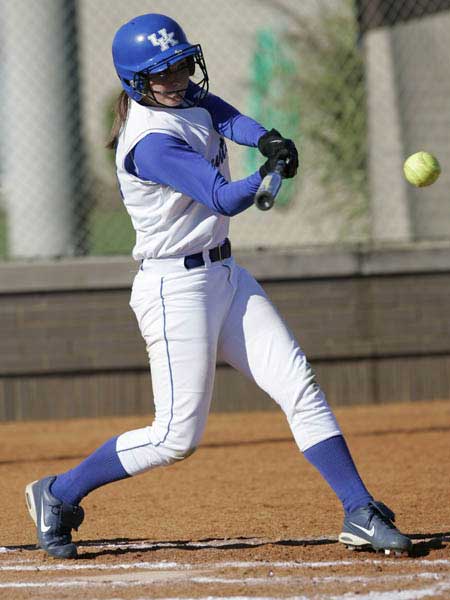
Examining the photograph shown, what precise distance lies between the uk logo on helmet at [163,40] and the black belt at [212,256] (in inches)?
28.5

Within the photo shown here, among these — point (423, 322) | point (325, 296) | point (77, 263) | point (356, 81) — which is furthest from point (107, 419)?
point (356, 81)

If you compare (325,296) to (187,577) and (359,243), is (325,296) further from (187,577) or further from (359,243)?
(187,577)

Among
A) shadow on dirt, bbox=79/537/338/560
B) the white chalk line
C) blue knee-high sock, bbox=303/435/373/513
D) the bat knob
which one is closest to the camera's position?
the bat knob

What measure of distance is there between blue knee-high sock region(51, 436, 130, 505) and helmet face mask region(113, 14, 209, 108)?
1290mm

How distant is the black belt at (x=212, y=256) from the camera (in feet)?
14.1

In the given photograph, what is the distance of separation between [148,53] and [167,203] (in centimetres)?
53

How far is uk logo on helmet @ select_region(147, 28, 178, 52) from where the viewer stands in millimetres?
4207

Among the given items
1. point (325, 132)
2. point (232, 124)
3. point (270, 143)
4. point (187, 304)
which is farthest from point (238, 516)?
point (325, 132)

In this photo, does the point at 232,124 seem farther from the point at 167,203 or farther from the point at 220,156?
the point at 167,203

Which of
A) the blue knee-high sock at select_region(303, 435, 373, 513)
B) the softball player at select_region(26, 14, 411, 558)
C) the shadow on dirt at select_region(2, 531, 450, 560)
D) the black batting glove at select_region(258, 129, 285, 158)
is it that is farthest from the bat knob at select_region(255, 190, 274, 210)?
the shadow on dirt at select_region(2, 531, 450, 560)

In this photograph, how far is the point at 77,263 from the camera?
330 inches

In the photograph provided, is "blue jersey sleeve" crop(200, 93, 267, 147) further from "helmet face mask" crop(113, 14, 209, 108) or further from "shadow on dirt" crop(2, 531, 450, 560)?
"shadow on dirt" crop(2, 531, 450, 560)

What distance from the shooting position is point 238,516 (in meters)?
5.27

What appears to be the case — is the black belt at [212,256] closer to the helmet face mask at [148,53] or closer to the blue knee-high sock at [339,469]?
the helmet face mask at [148,53]
